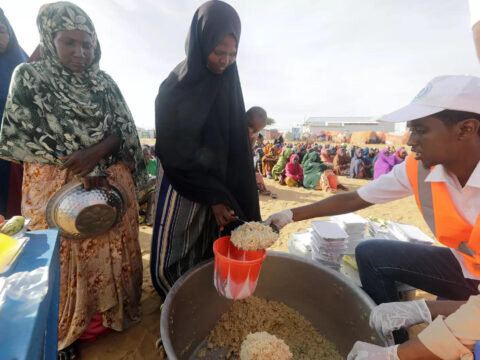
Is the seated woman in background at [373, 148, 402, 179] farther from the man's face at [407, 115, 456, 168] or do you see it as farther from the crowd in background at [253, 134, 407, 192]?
the man's face at [407, 115, 456, 168]

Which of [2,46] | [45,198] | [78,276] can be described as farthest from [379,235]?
[2,46]

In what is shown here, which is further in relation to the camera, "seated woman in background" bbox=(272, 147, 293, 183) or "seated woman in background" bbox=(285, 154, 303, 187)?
"seated woman in background" bbox=(272, 147, 293, 183)

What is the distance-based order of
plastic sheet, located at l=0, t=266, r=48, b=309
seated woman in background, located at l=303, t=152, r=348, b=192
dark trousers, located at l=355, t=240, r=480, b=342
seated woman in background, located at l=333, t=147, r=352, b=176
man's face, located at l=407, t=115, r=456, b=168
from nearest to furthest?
plastic sheet, located at l=0, t=266, r=48, b=309, man's face, located at l=407, t=115, r=456, b=168, dark trousers, located at l=355, t=240, r=480, b=342, seated woman in background, located at l=303, t=152, r=348, b=192, seated woman in background, located at l=333, t=147, r=352, b=176

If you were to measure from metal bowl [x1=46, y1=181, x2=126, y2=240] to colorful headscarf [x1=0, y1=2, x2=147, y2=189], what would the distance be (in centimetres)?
15

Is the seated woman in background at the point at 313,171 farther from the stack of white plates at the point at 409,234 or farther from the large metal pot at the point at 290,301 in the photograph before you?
the large metal pot at the point at 290,301

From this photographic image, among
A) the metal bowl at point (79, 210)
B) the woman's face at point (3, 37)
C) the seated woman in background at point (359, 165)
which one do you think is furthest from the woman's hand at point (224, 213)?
the seated woman in background at point (359, 165)

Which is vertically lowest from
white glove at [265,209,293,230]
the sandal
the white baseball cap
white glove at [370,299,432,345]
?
the sandal

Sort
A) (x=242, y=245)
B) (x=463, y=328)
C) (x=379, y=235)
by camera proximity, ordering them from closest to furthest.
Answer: (x=463, y=328) < (x=242, y=245) < (x=379, y=235)

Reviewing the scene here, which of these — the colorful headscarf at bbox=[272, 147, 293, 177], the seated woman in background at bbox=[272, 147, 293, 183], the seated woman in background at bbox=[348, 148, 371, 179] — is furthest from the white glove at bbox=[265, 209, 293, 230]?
the seated woman in background at bbox=[348, 148, 371, 179]

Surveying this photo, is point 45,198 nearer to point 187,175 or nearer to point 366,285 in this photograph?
point 187,175

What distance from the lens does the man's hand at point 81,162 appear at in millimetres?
1421

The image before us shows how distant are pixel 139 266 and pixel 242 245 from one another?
1.06 m

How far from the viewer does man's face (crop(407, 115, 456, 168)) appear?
3.93 feet

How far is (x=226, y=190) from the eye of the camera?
1656 mm
